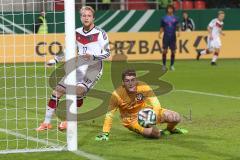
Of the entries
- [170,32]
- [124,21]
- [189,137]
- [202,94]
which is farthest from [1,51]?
[189,137]

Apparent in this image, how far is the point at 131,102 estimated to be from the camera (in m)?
10.4

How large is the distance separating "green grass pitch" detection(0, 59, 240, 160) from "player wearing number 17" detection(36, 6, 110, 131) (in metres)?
0.45

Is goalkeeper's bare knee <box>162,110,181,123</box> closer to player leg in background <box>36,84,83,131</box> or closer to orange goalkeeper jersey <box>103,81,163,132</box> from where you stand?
orange goalkeeper jersey <box>103,81,163,132</box>

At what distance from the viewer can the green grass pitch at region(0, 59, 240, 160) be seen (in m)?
9.10

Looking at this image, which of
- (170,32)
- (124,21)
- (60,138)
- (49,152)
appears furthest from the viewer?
(124,21)

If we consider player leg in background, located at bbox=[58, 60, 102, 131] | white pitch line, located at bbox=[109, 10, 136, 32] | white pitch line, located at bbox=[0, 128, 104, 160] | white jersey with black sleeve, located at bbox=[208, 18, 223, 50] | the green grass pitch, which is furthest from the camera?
white pitch line, located at bbox=[109, 10, 136, 32]

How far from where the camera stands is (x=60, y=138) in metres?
10.4

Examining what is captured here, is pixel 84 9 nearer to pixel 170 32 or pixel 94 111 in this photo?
pixel 94 111

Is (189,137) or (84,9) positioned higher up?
(84,9)

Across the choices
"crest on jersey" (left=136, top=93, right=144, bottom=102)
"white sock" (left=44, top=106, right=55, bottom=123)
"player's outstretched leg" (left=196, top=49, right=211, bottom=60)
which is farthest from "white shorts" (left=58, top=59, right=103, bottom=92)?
"player's outstretched leg" (left=196, top=49, right=211, bottom=60)

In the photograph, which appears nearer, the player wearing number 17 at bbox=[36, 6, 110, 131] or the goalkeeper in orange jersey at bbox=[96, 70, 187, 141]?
the goalkeeper in orange jersey at bbox=[96, 70, 187, 141]

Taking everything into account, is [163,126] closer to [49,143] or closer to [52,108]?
[52,108]

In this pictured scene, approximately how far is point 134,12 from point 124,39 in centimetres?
268

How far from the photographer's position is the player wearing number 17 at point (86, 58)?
11.1 m
